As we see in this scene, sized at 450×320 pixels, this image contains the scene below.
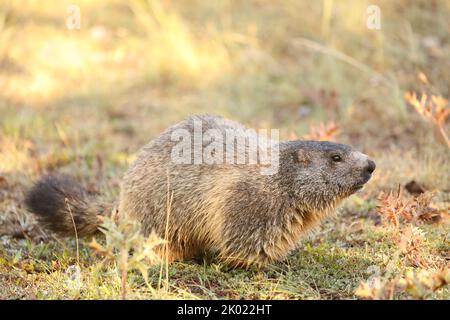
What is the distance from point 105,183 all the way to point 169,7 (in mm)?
5685

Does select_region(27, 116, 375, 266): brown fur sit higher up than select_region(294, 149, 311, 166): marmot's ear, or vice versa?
select_region(294, 149, 311, 166): marmot's ear

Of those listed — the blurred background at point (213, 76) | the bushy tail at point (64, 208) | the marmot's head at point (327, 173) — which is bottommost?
the bushy tail at point (64, 208)

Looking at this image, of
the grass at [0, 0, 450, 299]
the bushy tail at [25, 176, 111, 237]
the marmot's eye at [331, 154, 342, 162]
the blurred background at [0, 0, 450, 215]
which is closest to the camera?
the grass at [0, 0, 450, 299]

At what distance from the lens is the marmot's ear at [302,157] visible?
4.55 metres

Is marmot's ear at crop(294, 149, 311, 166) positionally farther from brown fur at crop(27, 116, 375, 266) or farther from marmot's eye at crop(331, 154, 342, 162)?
marmot's eye at crop(331, 154, 342, 162)

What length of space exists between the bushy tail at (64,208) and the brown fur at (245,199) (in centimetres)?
52

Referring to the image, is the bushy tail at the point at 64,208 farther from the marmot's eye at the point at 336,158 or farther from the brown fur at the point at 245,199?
the marmot's eye at the point at 336,158

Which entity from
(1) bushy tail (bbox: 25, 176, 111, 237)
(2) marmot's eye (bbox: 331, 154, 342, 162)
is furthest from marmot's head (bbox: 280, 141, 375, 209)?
(1) bushy tail (bbox: 25, 176, 111, 237)

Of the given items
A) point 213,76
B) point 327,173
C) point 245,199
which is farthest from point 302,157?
point 213,76

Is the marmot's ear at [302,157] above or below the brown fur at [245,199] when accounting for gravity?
above

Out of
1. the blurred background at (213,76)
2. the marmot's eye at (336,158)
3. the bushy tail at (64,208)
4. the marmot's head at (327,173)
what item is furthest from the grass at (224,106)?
the marmot's eye at (336,158)

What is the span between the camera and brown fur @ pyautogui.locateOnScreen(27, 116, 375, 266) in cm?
445
